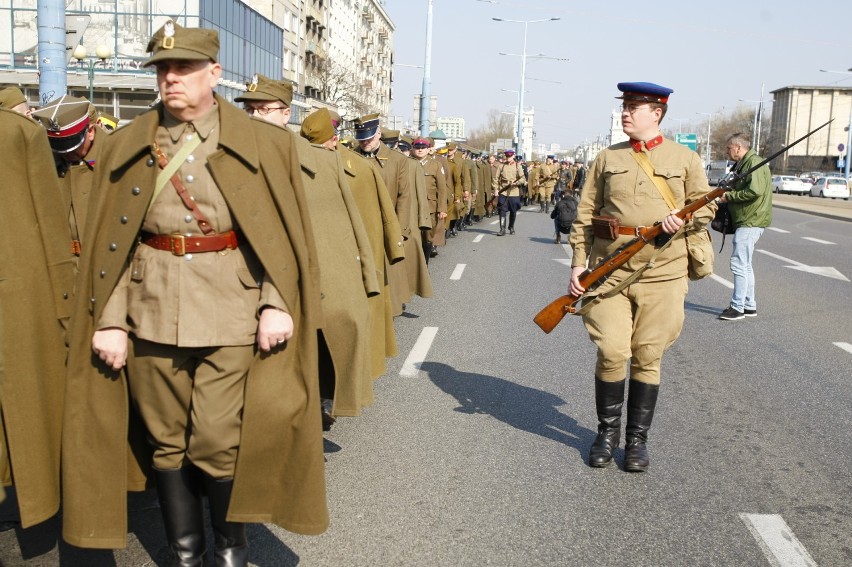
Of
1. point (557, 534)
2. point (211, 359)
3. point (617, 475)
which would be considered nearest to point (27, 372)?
point (211, 359)

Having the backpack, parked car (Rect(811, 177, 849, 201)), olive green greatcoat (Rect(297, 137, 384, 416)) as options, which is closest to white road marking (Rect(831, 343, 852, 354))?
olive green greatcoat (Rect(297, 137, 384, 416))

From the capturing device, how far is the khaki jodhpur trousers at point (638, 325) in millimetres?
5156

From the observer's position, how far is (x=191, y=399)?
11.1ft

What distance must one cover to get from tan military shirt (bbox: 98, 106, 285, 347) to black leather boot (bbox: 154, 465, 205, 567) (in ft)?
1.72

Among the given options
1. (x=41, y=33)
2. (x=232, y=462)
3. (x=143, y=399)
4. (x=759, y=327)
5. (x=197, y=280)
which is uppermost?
(x=41, y=33)

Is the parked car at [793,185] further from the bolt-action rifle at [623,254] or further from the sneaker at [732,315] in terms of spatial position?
the bolt-action rifle at [623,254]

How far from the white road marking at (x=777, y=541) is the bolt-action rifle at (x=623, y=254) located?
1.41 m

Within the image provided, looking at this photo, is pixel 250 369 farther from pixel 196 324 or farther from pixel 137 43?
pixel 137 43

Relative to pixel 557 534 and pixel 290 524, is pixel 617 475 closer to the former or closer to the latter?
pixel 557 534

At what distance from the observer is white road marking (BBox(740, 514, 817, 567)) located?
13.1 ft

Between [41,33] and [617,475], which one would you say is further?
[41,33]

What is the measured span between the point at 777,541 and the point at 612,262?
163 cm

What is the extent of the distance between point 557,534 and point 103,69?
4237cm

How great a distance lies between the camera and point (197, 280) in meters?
3.29
